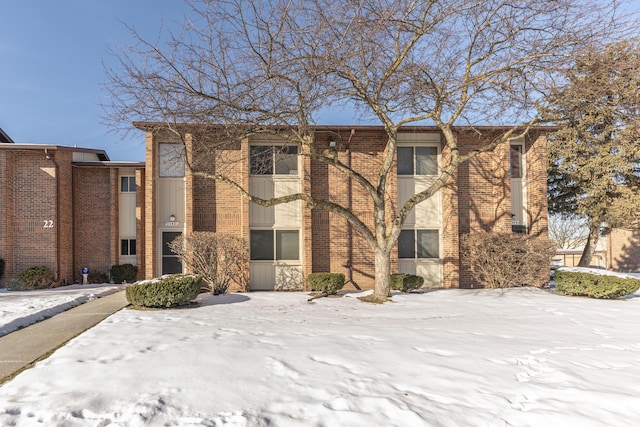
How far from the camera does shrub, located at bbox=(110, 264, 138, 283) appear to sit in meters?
15.3

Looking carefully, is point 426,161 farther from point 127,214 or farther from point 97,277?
point 97,277

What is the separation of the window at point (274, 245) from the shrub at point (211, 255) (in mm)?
1390

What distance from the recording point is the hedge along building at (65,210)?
14.1m

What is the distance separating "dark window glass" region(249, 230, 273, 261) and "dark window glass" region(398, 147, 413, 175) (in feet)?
19.4

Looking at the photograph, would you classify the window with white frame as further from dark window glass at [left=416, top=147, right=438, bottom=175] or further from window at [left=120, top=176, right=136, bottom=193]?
window at [left=120, top=176, right=136, bottom=193]

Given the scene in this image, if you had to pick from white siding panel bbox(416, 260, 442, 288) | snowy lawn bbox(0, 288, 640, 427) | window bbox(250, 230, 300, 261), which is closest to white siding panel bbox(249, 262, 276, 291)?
window bbox(250, 230, 300, 261)

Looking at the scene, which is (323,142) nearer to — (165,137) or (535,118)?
(165,137)

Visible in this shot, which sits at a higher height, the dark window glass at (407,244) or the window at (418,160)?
the window at (418,160)

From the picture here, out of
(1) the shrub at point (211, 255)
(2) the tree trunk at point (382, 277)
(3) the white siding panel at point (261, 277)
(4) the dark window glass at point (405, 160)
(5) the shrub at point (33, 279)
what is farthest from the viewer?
(4) the dark window glass at point (405, 160)

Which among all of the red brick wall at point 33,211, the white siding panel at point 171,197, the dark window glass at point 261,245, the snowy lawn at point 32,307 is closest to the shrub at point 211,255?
the dark window glass at point 261,245

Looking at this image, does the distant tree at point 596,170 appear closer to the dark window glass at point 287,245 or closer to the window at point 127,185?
the dark window glass at point 287,245

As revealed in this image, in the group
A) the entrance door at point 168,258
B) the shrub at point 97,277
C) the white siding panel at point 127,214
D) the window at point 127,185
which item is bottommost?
the shrub at point 97,277

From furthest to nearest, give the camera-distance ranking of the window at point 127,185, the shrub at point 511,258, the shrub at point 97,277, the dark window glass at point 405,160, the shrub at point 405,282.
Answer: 1. the window at point 127,185
2. the shrub at point 97,277
3. the dark window glass at point 405,160
4. the shrub at point 511,258
5. the shrub at point 405,282

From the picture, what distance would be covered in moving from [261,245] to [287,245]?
999 mm
